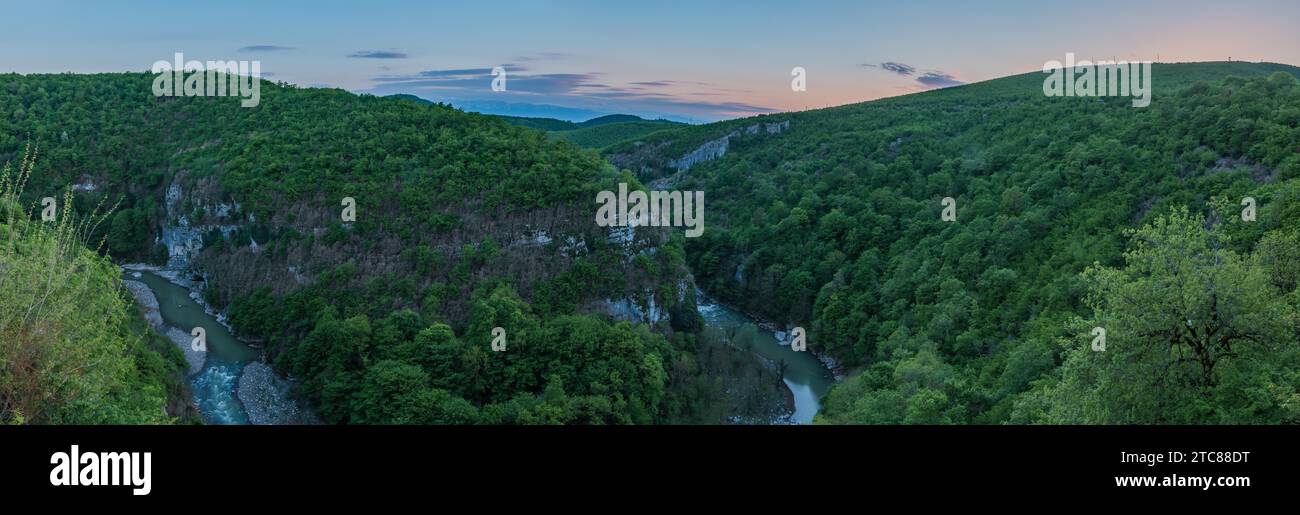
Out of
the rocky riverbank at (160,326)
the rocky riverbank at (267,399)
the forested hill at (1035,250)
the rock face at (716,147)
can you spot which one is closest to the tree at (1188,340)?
the forested hill at (1035,250)

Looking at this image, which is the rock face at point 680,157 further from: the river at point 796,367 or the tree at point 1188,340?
the tree at point 1188,340

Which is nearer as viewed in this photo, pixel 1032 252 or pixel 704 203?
pixel 1032 252

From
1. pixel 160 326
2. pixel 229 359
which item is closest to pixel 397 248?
pixel 229 359

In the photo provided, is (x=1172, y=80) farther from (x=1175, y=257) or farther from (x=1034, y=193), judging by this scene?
(x=1175, y=257)
